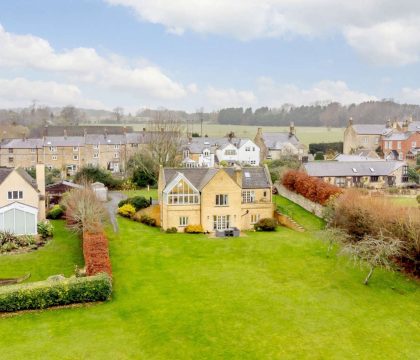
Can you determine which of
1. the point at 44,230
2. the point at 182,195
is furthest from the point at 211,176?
the point at 44,230

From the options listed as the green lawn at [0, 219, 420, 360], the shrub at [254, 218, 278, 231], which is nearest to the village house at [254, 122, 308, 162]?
the shrub at [254, 218, 278, 231]

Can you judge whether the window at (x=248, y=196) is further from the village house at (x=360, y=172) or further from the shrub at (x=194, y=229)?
the village house at (x=360, y=172)

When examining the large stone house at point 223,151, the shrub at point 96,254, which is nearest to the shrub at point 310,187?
the shrub at point 96,254

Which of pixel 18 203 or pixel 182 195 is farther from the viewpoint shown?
pixel 182 195

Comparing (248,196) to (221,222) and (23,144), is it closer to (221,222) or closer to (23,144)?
(221,222)

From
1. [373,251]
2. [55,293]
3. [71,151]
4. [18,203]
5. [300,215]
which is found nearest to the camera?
[55,293]

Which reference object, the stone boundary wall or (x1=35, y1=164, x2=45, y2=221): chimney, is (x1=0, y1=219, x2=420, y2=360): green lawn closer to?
the stone boundary wall

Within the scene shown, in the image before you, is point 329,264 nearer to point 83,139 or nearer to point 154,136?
point 154,136
